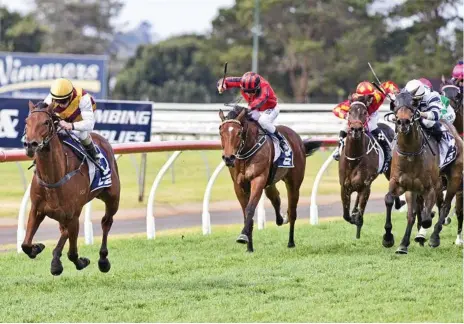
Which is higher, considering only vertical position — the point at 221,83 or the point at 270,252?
the point at 221,83

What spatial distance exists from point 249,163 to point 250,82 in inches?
32.1

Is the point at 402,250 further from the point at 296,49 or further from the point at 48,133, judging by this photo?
the point at 296,49

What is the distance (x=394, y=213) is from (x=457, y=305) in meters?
6.86

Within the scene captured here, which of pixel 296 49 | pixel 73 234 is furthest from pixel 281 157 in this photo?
pixel 296 49

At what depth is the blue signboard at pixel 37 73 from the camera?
95.2 feet

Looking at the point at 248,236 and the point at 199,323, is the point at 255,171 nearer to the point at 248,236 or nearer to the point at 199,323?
the point at 248,236

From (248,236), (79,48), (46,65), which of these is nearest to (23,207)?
(248,236)

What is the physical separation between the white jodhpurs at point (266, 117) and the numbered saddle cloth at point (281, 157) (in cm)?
13

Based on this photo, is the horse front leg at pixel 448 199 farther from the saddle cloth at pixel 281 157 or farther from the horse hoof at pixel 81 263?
the horse hoof at pixel 81 263

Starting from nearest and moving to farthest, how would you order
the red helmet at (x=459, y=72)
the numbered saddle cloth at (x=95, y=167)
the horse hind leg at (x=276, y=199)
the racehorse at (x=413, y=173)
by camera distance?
the numbered saddle cloth at (x=95, y=167)
the racehorse at (x=413, y=173)
the horse hind leg at (x=276, y=199)
the red helmet at (x=459, y=72)

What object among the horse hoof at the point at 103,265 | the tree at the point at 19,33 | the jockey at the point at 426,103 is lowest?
the horse hoof at the point at 103,265

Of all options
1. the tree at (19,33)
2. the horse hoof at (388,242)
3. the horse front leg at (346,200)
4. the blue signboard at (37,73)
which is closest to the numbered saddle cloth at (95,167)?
the horse hoof at (388,242)

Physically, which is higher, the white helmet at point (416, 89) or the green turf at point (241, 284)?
the white helmet at point (416, 89)

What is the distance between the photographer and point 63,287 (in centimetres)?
849
